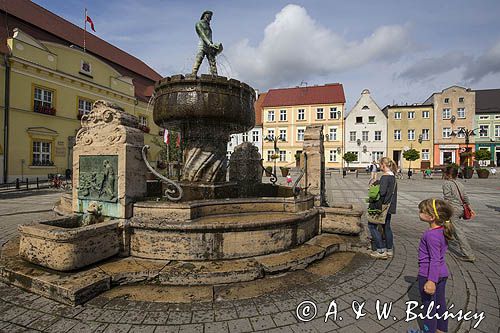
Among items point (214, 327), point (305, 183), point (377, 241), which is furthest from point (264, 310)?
point (305, 183)

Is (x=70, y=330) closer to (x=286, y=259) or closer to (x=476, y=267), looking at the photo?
(x=286, y=259)

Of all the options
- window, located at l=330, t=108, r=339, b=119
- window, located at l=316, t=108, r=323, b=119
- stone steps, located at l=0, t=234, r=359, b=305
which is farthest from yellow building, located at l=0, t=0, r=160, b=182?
window, located at l=330, t=108, r=339, b=119

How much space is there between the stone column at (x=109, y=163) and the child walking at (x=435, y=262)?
11.6ft

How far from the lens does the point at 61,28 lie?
2716cm

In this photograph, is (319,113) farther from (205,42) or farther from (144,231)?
(144,231)

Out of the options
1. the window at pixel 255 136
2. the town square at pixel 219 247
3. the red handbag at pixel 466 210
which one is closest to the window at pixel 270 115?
the window at pixel 255 136

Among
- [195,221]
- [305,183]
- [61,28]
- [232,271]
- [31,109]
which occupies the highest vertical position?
[61,28]

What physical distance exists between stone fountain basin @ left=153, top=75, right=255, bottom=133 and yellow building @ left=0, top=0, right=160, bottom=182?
20.1 meters

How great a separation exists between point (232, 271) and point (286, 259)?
31.7 inches

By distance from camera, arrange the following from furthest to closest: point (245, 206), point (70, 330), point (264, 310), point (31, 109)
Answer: point (31, 109), point (245, 206), point (264, 310), point (70, 330)

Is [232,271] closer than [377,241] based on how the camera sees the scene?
Yes

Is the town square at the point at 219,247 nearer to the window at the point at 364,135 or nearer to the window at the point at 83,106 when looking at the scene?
the window at the point at 83,106

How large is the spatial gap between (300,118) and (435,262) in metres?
42.0

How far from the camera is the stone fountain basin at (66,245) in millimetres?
2979
